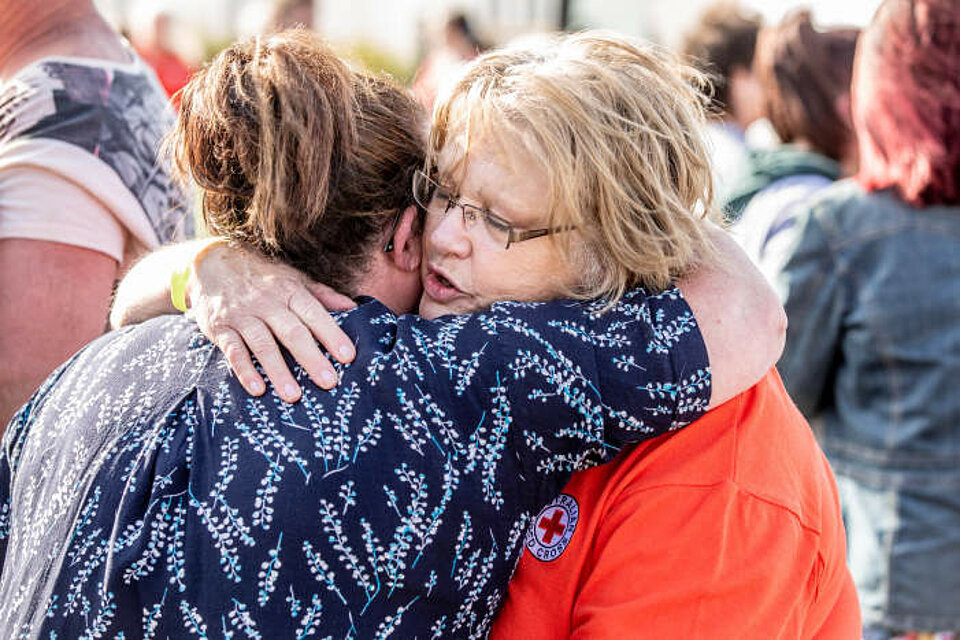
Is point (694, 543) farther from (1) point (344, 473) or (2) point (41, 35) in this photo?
(2) point (41, 35)

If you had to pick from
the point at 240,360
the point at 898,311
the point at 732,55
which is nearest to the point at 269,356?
the point at 240,360

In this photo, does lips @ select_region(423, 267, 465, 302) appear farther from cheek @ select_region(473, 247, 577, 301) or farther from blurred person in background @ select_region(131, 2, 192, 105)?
blurred person in background @ select_region(131, 2, 192, 105)

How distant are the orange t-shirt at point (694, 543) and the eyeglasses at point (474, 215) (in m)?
0.41

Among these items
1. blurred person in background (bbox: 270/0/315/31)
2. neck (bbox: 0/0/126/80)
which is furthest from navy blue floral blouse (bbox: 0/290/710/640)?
blurred person in background (bbox: 270/0/315/31)

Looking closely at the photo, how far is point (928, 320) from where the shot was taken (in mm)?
2873

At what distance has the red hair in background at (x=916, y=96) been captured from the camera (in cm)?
281

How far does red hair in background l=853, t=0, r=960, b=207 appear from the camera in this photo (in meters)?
2.81

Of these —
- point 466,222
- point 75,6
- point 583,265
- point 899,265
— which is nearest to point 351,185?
point 466,222

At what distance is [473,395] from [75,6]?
1.62 meters

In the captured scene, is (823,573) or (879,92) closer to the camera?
(823,573)

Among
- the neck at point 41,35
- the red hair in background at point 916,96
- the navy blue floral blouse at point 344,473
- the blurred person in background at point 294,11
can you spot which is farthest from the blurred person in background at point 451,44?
the navy blue floral blouse at point 344,473

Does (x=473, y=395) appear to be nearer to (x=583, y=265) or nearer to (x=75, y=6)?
(x=583, y=265)

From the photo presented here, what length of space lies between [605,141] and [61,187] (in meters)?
1.22

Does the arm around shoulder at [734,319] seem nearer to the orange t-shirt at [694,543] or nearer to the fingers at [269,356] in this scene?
the orange t-shirt at [694,543]
